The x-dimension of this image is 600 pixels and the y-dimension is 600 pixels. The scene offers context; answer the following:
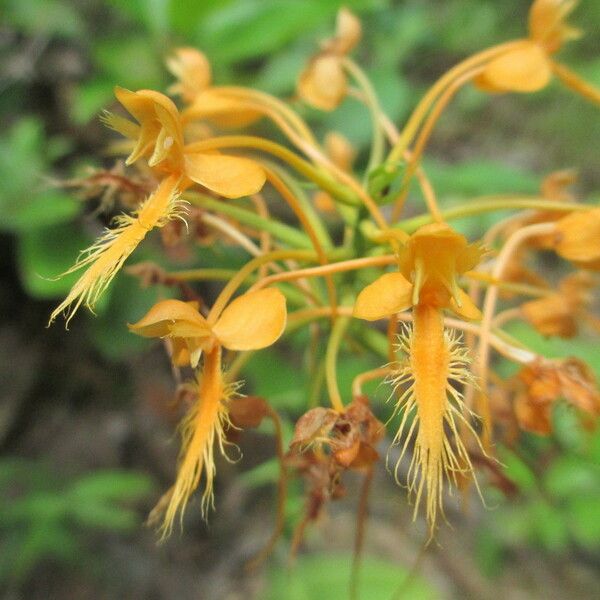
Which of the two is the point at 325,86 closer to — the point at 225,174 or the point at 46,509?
the point at 225,174

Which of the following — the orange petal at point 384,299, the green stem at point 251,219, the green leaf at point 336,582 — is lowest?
the green leaf at point 336,582

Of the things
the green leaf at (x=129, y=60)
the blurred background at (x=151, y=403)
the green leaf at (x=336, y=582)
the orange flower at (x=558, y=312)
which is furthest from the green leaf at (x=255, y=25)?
the green leaf at (x=336, y=582)

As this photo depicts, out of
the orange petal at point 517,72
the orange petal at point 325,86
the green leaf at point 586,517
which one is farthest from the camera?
the green leaf at point 586,517

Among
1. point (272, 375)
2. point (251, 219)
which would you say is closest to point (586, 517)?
point (272, 375)

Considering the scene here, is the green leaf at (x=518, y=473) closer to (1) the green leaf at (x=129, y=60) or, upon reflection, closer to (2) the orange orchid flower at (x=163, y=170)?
(2) the orange orchid flower at (x=163, y=170)

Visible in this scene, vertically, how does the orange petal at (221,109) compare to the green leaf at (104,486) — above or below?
above

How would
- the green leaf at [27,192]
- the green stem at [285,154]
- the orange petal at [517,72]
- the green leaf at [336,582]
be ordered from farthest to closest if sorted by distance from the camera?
the green leaf at [336,582]
the green leaf at [27,192]
the orange petal at [517,72]
the green stem at [285,154]
